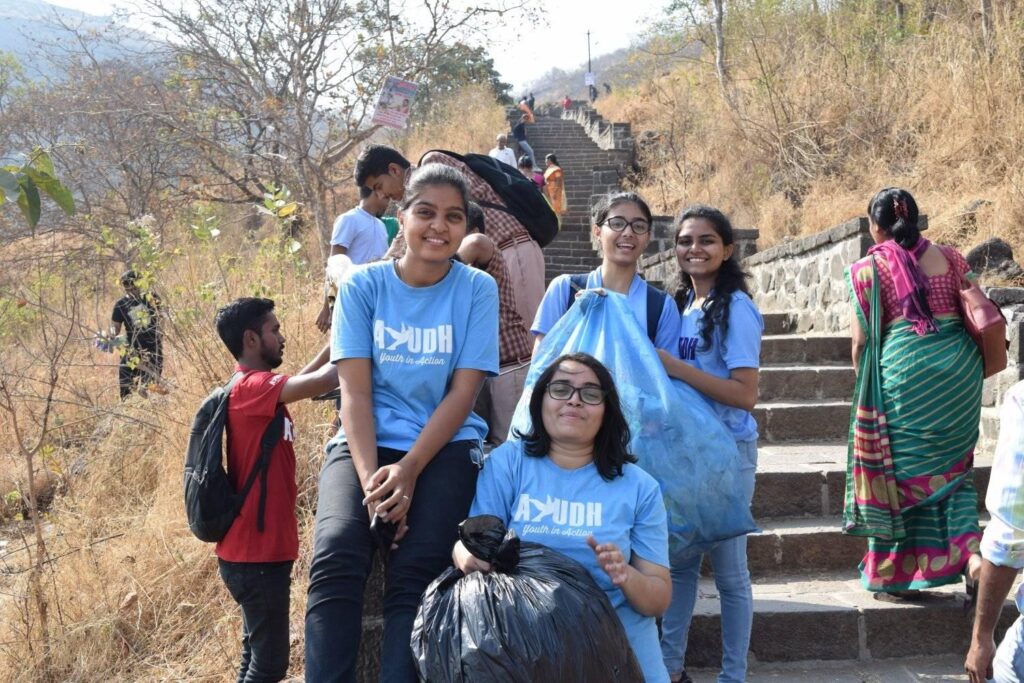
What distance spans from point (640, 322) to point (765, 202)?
8532 millimetres

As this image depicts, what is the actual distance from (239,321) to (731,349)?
1.70 meters

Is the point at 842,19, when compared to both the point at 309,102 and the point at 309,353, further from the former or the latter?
the point at 309,353

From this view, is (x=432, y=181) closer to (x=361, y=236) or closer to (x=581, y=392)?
(x=581, y=392)

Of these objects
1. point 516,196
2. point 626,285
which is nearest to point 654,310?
point 626,285

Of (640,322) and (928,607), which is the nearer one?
(640,322)

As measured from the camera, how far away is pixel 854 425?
3.78 metres

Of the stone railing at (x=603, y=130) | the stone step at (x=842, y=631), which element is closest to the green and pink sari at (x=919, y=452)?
the stone step at (x=842, y=631)

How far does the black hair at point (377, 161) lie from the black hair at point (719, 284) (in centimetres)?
173

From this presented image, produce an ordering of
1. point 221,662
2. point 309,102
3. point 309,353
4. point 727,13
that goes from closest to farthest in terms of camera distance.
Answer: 1. point 221,662
2. point 309,353
3. point 309,102
4. point 727,13

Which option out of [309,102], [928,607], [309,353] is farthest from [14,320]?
[928,607]

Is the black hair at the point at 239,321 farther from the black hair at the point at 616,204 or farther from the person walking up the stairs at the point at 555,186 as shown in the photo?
the person walking up the stairs at the point at 555,186

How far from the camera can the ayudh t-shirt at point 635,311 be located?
302 cm

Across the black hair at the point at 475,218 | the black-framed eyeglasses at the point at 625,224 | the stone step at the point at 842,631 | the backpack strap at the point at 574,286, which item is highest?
the black hair at the point at 475,218

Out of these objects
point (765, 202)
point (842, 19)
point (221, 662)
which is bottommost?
point (221, 662)
